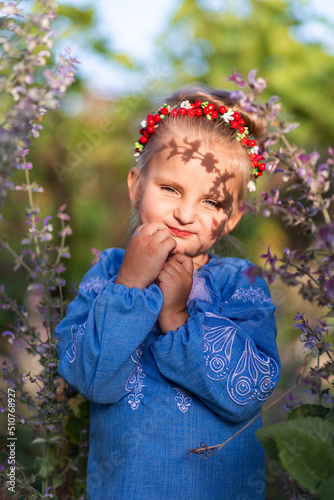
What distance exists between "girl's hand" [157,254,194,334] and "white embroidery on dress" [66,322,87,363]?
0.85 feet

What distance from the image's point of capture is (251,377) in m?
1.71

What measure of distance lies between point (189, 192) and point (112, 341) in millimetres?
623

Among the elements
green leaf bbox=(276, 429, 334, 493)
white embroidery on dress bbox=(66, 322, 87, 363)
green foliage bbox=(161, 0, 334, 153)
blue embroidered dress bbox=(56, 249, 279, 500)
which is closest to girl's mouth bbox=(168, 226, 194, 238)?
blue embroidered dress bbox=(56, 249, 279, 500)

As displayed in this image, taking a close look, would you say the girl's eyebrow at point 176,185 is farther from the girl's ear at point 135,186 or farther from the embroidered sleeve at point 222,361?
the embroidered sleeve at point 222,361

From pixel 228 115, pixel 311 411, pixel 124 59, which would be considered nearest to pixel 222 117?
pixel 228 115

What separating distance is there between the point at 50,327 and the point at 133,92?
10.1 ft

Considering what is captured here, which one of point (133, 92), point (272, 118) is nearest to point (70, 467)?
point (272, 118)

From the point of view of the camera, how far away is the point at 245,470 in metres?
1.83

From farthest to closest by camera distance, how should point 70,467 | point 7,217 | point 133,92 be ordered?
point 133,92
point 7,217
point 70,467

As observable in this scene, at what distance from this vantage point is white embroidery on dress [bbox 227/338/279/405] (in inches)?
66.7

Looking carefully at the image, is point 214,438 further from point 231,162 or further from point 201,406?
point 231,162

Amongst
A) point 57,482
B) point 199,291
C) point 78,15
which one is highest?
point 199,291

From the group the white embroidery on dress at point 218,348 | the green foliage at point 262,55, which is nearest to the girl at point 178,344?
the white embroidery on dress at point 218,348

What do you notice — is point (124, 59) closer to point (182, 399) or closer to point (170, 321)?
point (170, 321)
